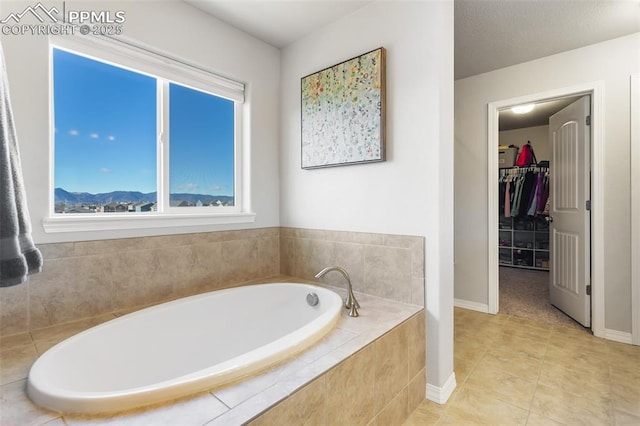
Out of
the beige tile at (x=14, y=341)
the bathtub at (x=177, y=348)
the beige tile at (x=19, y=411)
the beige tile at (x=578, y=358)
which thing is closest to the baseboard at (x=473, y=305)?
the beige tile at (x=578, y=358)

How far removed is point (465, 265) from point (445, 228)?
1653mm

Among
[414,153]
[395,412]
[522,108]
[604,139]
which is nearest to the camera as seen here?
[395,412]

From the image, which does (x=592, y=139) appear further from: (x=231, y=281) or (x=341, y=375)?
(x=231, y=281)

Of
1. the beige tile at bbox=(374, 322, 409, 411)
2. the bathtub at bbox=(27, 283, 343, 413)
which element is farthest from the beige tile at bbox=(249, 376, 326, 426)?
the beige tile at bbox=(374, 322, 409, 411)

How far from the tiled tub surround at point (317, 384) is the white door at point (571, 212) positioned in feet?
6.51

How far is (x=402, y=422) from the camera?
1521 millimetres

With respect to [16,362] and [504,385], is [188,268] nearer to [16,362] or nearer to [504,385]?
[16,362]

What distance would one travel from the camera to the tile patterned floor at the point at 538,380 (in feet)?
5.12

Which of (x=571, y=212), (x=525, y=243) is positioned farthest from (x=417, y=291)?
(x=525, y=243)

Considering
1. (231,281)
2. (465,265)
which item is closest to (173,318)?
(231,281)

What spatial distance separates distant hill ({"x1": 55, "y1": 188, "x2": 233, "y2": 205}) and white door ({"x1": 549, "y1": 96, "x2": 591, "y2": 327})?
3274 mm

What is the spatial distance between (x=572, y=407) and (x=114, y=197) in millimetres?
2892

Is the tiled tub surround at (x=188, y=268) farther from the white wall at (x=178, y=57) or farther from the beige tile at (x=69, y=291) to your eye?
the white wall at (x=178, y=57)

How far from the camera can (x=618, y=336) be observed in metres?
2.39
